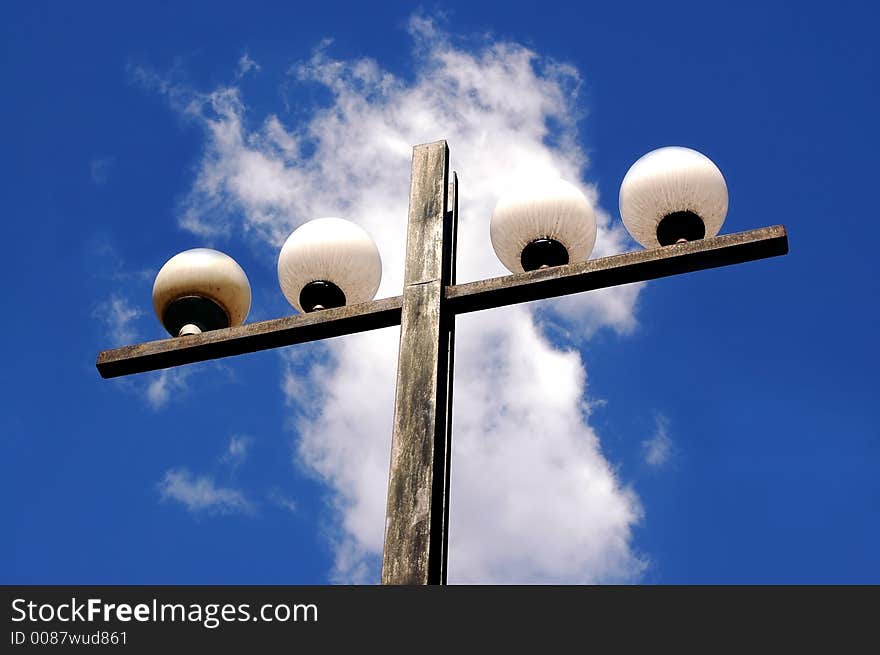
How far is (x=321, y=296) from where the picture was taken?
566 cm

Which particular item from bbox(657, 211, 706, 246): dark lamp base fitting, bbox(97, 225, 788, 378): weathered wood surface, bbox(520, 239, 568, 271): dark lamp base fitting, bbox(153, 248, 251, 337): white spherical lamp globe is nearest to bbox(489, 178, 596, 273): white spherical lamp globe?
bbox(520, 239, 568, 271): dark lamp base fitting

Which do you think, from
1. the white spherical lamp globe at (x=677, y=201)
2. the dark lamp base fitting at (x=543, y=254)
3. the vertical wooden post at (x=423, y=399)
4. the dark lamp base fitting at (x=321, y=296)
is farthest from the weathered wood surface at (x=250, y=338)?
the white spherical lamp globe at (x=677, y=201)

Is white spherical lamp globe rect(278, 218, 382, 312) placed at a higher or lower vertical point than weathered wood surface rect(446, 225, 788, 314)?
higher

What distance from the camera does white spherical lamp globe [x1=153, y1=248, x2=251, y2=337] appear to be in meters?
5.84

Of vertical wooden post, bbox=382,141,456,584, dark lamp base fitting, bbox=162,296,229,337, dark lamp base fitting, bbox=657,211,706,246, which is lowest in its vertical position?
vertical wooden post, bbox=382,141,456,584

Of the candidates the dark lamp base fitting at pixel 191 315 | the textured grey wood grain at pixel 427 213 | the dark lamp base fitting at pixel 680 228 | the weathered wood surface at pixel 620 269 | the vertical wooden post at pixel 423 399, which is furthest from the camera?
the dark lamp base fitting at pixel 191 315

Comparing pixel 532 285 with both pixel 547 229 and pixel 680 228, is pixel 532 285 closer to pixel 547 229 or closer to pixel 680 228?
pixel 547 229

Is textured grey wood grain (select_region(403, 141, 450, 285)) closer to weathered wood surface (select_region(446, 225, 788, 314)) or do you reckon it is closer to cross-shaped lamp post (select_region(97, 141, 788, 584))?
cross-shaped lamp post (select_region(97, 141, 788, 584))

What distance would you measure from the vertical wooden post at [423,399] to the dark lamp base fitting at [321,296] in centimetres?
62

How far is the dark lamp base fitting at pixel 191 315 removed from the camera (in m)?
5.82

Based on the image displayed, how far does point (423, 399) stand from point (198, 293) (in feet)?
5.80

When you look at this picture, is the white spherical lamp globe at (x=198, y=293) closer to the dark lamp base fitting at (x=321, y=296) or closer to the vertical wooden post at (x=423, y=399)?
the dark lamp base fitting at (x=321, y=296)
